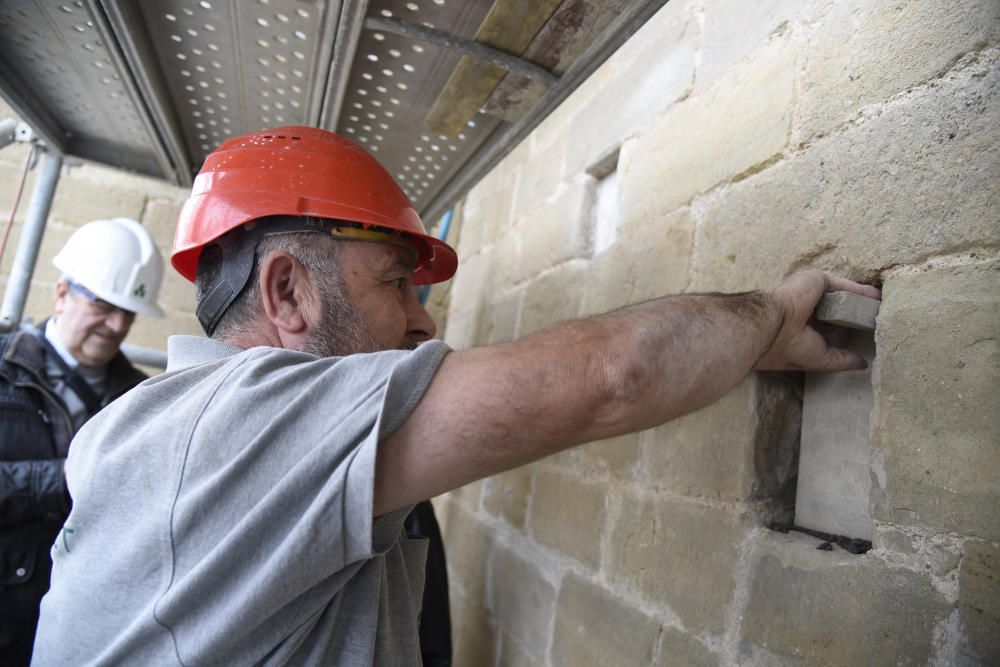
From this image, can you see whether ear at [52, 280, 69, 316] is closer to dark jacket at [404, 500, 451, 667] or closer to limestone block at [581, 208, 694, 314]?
dark jacket at [404, 500, 451, 667]

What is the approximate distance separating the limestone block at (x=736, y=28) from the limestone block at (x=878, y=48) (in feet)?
0.33

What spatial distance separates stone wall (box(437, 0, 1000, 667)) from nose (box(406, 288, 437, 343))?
0.54 m

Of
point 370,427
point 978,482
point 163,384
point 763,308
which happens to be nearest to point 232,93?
point 163,384

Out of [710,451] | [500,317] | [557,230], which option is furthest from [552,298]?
[710,451]

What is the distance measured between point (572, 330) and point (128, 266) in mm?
2405

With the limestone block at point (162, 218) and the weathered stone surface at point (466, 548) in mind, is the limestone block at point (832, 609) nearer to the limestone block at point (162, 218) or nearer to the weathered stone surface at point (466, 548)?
the weathered stone surface at point (466, 548)

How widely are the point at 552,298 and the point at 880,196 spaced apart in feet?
3.94

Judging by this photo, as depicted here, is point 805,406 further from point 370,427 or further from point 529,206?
point 529,206

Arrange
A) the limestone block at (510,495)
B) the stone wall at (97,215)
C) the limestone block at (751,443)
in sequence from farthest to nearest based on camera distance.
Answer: the stone wall at (97,215) < the limestone block at (510,495) < the limestone block at (751,443)

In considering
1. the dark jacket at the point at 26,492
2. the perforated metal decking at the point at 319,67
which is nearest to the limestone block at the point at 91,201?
the dark jacket at the point at 26,492

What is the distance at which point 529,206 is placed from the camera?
2.55 meters

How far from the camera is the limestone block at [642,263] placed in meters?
1.53

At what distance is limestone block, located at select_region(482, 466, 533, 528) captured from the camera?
219 centimetres

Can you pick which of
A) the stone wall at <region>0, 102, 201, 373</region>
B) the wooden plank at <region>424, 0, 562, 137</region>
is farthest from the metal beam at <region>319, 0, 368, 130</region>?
the stone wall at <region>0, 102, 201, 373</region>
